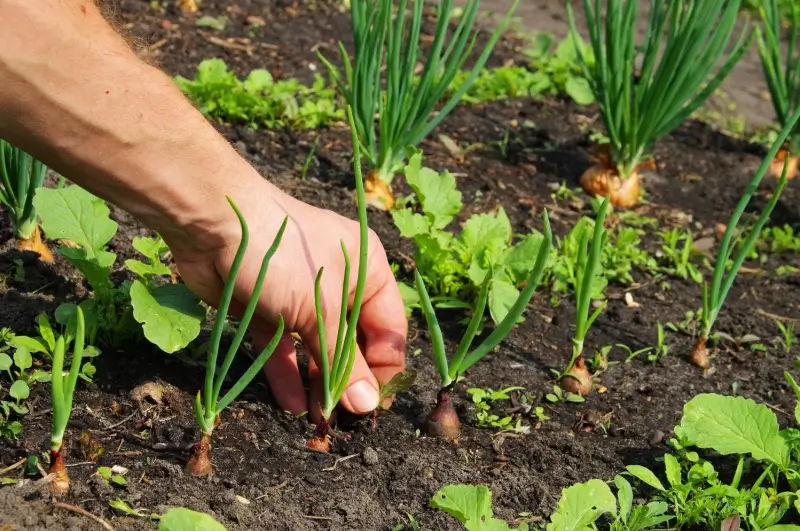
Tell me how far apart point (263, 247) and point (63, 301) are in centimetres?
63

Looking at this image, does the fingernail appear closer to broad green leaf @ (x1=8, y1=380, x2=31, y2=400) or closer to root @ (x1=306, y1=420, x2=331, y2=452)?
root @ (x1=306, y1=420, x2=331, y2=452)

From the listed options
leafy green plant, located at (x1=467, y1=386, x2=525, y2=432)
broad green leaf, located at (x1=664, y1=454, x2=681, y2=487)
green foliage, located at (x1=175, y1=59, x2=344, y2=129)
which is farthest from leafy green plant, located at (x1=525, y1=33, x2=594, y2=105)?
broad green leaf, located at (x1=664, y1=454, x2=681, y2=487)

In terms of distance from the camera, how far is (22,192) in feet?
7.02

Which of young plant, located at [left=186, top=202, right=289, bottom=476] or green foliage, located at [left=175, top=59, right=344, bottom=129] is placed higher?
young plant, located at [left=186, top=202, right=289, bottom=476]

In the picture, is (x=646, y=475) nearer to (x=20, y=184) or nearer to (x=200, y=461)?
(x=200, y=461)

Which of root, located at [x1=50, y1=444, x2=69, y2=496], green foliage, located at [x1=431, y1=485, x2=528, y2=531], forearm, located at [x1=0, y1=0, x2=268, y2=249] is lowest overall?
root, located at [x1=50, y1=444, x2=69, y2=496]

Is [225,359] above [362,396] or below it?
above

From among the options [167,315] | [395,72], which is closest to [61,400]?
[167,315]

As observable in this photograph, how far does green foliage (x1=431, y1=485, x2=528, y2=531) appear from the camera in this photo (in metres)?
1.54

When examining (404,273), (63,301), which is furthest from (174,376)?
(404,273)

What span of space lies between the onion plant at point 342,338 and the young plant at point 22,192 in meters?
0.80

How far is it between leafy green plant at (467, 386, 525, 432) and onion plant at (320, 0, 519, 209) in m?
0.88

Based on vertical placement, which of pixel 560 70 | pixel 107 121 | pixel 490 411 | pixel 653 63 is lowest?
pixel 490 411

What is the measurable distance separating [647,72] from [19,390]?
75.2 inches
